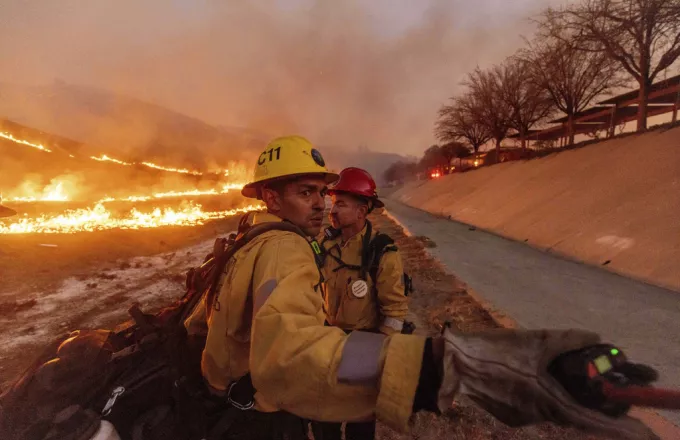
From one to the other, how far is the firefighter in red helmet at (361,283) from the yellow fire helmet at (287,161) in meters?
1.17

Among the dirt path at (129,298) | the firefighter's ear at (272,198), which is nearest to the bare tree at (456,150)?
the dirt path at (129,298)

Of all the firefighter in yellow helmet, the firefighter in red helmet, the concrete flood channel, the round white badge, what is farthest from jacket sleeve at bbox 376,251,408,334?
the concrete flood channel

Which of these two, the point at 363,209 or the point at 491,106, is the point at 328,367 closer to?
the point at 363,209

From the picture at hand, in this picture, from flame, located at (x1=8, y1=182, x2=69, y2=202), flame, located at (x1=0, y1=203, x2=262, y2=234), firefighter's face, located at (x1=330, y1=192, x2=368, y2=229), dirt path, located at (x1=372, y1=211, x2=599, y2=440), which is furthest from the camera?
flame, located at (x1=8, y1=182, x2=69, y2=202)

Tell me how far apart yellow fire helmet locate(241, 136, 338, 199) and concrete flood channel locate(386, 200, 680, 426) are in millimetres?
3482

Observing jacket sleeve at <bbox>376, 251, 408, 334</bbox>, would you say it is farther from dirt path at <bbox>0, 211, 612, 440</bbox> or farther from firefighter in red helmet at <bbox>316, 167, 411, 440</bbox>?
dirt path at <bbox>0, 211, 612, 440</bbox>

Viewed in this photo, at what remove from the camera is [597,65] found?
1989 cm

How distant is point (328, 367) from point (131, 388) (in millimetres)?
1139

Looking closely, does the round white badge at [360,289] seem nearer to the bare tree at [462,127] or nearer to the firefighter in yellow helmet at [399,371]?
the firefighter in yellow helmet at [399,371]

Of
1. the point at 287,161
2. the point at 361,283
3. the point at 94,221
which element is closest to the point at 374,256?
the point at 361,283

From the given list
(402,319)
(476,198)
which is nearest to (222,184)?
(476,198)

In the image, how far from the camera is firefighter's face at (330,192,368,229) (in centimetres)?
327

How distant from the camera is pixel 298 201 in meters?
2.00

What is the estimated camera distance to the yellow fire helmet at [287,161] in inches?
77.4
